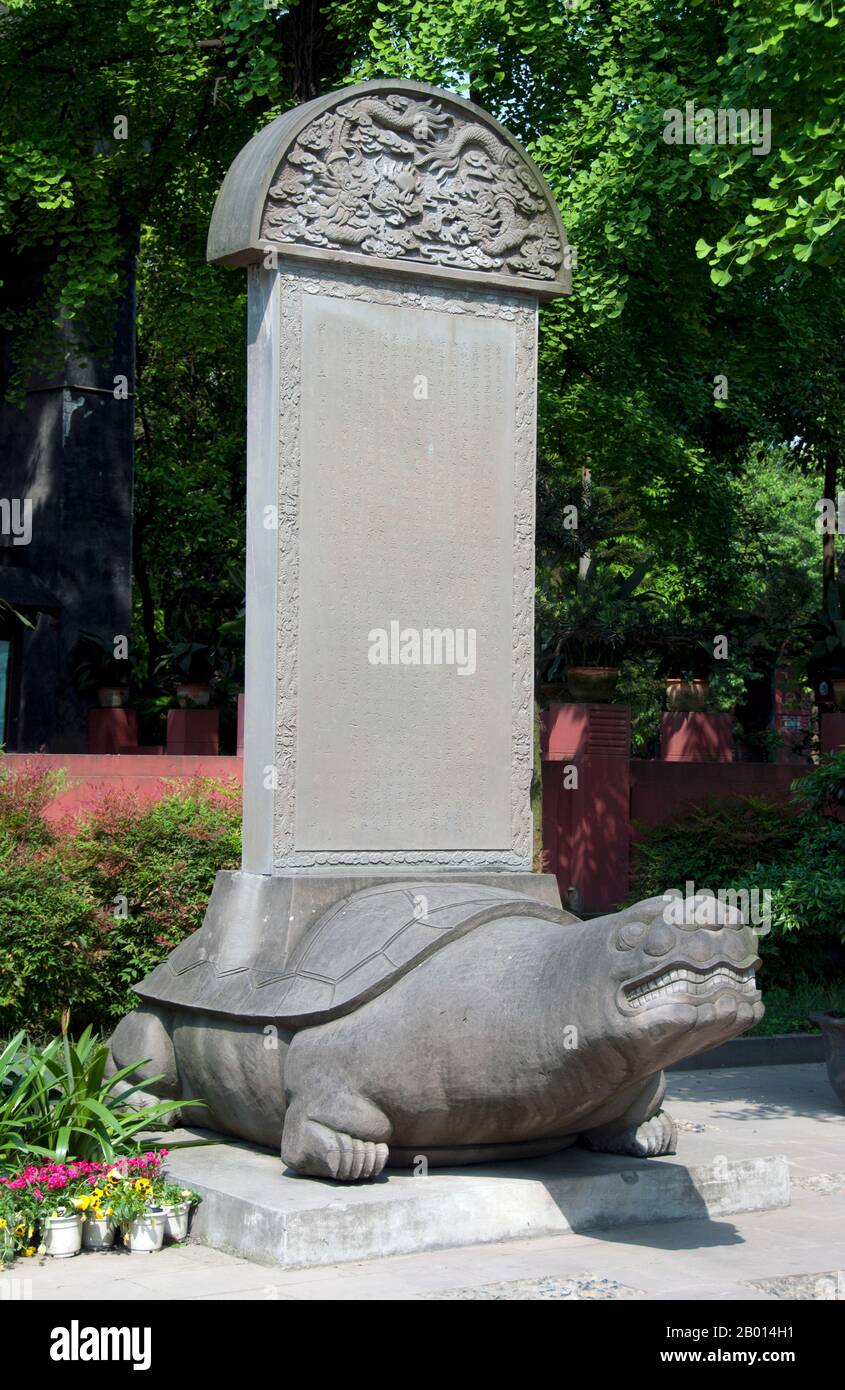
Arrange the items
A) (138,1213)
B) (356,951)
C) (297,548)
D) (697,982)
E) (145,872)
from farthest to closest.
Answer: (145,872), (297,548), (356,951), (138,1213), (697,982)

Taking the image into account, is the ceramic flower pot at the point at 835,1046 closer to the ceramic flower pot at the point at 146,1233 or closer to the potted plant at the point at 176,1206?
the potted plant at the point at 176,1206

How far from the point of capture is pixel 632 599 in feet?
65.8

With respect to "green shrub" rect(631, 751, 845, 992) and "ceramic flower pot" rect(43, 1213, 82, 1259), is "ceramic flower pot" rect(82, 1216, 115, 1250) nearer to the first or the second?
"ceramic flower pot" rect(43, 1213, 82, 1259)

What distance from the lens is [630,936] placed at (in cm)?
545

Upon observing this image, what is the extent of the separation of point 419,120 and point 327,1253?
4.70 m

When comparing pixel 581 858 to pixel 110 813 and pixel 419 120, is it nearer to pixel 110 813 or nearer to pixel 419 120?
pixel 110 813

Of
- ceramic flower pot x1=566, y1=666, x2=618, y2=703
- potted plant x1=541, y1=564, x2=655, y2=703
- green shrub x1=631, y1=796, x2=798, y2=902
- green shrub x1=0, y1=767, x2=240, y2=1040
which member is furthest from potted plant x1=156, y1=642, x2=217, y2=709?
green shrub x1=0, y1=767, x2=240, y2=1040

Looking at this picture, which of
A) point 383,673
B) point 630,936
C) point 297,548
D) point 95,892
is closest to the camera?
point 630,936

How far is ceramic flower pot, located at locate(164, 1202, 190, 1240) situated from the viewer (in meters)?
5.89

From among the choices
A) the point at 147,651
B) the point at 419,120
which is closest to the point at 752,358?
the point at 419,120

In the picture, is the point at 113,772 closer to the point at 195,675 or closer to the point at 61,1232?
the point at 195,675

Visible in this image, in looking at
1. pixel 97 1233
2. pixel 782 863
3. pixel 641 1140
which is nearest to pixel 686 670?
pixel 782 863

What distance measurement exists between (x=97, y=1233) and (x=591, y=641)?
40.9 feet

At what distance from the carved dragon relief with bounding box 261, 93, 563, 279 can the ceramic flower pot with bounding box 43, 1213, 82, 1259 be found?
3.93 m
